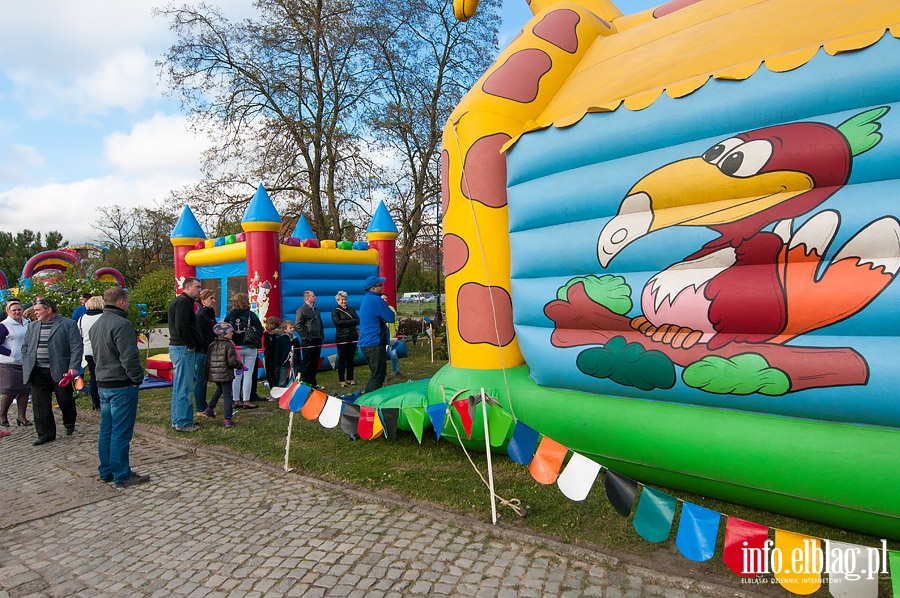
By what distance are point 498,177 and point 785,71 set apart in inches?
77.7

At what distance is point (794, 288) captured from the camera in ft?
9.18

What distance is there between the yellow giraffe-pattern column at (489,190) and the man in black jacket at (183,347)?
2.64 meters

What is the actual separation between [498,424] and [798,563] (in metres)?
1.63

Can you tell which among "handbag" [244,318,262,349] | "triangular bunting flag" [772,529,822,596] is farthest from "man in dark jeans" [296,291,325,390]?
"triangular bunting flag" [772,529,822,596]

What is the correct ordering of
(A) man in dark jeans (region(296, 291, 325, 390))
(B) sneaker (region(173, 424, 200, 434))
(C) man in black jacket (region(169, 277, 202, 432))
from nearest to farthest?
(C) man in black jacket (region(169, 277, 202, 432))
(B) sneaker (region(173, 424, 200, 434))
(A) man in dark jeans (region(296, 291, 325, 390))

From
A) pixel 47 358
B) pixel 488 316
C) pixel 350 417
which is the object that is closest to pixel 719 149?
pixel 488 316

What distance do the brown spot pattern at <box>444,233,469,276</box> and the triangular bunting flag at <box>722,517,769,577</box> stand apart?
2.68 m

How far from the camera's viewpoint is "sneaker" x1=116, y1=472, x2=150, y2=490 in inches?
160

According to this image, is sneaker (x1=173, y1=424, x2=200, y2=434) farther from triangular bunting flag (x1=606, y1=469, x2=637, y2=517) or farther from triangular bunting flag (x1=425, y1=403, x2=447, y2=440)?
triangular bunting flag (x1=606, y1=469, x2=637, y2=517)

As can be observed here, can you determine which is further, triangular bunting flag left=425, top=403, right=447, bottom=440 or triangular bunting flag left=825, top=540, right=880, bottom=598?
triangular bunting flag left=425, top=403, right=447, bottom=440

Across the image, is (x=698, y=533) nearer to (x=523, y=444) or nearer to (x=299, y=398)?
(x=523, y=444)

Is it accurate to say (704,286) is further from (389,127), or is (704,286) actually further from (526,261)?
(389,127)

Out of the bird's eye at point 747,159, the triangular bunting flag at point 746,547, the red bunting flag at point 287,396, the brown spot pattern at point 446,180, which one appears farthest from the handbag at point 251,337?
the triangular bunting flag at point 746,547

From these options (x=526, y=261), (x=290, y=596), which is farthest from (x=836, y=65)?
(x=290, y=596)
